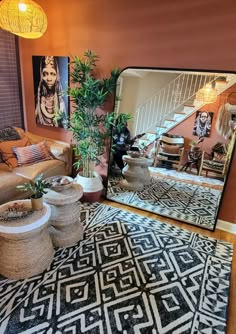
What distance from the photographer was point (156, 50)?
244 cm

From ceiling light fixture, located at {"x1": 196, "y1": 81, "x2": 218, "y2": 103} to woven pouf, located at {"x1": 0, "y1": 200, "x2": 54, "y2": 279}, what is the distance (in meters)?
1.98

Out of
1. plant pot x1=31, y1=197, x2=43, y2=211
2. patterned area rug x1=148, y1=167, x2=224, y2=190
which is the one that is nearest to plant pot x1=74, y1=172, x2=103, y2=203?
patterned area rug x1=148, y1=167, x2=224, y2=190

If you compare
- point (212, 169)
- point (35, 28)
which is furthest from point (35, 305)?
point (35, 28)

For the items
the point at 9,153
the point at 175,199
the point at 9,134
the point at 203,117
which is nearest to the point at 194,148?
the point at 203,117

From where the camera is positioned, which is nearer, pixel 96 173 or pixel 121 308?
pixel 121 308

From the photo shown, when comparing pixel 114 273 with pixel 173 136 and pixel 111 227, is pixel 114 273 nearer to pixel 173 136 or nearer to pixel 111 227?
pixel 111 227

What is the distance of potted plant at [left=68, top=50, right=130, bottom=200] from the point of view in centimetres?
265

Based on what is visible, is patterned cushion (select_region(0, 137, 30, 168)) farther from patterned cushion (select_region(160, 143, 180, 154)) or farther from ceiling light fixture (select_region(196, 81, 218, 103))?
ceiling light fixture (select_region(196, 81, 218, 103))

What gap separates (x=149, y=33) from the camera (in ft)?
7.94

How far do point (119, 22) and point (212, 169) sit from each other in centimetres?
197

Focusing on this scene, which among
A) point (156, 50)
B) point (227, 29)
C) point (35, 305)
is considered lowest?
point (35, 305)

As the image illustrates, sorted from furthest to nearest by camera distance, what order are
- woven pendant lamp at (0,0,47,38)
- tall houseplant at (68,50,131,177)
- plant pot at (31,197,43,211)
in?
tall houseplant at (68,50,131,177) < woven pendant lamp at (0,0,47,38) < plant pot at (31,197,43,211)

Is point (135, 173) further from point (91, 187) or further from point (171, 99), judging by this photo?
point (171, 99)

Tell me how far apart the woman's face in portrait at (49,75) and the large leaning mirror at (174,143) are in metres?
1.03
